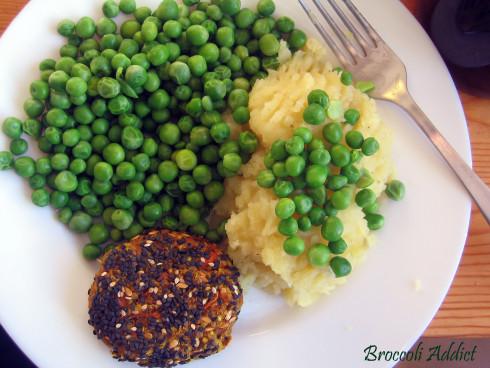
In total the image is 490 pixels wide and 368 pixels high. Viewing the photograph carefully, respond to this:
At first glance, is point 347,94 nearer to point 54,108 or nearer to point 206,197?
point 206,197

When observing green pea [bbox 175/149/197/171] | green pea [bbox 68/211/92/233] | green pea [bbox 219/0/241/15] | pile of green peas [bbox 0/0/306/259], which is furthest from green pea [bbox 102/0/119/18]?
green pea [bbox 68/211/92/233]

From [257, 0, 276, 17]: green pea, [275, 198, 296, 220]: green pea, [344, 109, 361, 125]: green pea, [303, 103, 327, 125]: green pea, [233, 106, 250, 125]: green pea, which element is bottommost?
[275, 198, 296, 220]: green pea

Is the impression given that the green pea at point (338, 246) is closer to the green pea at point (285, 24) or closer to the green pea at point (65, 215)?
the green pea at point (285, 24)

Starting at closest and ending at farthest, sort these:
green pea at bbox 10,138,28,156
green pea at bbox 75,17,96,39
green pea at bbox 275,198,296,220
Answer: green pea at bbox 275,198,296,220
green pea at bbox 10,138,28,156
green pea at bbox 75,17,96,39

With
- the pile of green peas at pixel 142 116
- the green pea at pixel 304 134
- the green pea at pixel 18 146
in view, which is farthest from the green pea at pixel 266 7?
the green pea at pixel 18 146

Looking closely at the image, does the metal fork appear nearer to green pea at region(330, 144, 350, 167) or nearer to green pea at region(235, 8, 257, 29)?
green pea at region(235, 8, 257, 29)

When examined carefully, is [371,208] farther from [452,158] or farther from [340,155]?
[452,158]
